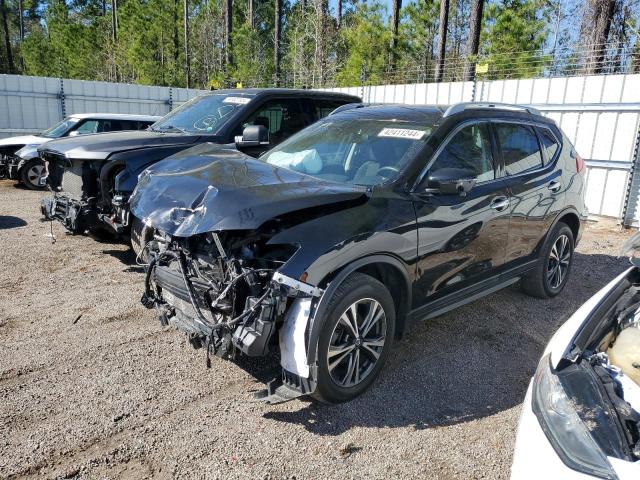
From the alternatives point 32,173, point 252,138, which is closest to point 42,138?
point 32,173

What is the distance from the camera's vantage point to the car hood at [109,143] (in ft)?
18.3

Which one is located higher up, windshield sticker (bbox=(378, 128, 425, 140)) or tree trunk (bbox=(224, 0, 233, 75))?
tree trunk (bbox=(224, 0, 233, 75))

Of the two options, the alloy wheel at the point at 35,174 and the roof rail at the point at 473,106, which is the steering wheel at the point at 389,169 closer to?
the roof rail at the point at 473,106

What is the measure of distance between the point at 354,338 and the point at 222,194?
1.26 meters

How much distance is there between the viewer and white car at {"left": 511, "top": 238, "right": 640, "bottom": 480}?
1.78 metres

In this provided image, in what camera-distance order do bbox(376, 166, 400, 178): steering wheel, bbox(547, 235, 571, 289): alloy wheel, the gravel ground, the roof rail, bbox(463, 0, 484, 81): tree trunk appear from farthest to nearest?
bbox(463, 0, 484, 81): tree trunk → bbox(547, 235, 571, 289): alloy wheel → the roof rail → bbox(376, 166, 400, 178): steering wheel → the gravel ground

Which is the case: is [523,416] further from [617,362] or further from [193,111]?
[193,111]

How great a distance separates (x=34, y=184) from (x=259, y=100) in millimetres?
7334

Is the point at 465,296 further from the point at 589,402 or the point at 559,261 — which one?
the point at 589,402

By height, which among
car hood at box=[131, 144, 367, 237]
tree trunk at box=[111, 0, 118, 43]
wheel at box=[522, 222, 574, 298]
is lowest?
wheel at box=[522, 222, 574, 298]

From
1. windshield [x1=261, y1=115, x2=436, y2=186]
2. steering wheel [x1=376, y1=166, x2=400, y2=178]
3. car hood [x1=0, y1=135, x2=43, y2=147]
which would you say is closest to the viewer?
steering wheel [x1=376, y1=166, x2=400, y2=178]

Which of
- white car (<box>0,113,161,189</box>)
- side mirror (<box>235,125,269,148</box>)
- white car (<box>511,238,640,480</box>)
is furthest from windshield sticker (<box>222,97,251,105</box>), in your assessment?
white car (<box>511,238,640,480</box>)

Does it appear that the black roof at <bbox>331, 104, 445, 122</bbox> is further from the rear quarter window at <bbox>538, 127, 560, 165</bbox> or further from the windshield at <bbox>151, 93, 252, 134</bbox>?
the windshield at <bbox>151, 93, 252, 134</bbox>

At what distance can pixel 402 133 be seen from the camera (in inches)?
159
